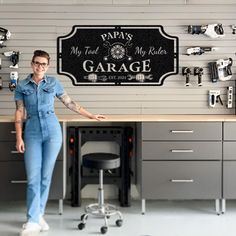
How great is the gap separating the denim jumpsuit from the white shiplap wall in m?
1.03

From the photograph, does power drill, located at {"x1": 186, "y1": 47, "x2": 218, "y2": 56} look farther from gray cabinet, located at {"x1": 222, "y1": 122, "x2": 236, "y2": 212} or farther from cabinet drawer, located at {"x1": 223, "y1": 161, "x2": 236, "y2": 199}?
cabinet drawer, located at {"x1": 223, "y1": 161, "x2": 236, "y2": 199}

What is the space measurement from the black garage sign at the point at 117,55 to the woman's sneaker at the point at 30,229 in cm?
175

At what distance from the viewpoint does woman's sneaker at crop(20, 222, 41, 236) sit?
3.77 meters

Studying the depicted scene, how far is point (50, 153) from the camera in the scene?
12.9 feet

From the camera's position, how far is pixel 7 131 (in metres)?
4.35

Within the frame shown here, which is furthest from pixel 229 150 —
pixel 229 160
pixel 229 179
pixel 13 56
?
pixel 13 56

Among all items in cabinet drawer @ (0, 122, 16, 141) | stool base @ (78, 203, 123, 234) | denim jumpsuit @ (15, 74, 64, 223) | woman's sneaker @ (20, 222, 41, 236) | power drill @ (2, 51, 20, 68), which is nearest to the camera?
woman's sneaker @ (20, 222, 41, 236)

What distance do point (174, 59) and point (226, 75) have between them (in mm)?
608

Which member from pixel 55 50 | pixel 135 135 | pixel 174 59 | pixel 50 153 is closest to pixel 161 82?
pixel 174 59

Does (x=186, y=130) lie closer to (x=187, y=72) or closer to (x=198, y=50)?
(x=187, y=72)

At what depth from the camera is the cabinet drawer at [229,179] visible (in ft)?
14.5

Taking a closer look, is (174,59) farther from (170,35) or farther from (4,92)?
(4,92)

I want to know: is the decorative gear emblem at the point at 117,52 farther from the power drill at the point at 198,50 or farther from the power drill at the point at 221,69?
the power drill at the point at 221,69

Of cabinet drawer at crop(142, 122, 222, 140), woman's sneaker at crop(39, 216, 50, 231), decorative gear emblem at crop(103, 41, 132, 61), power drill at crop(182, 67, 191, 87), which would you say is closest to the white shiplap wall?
power drill at crop(182, 67, 191, 87)
